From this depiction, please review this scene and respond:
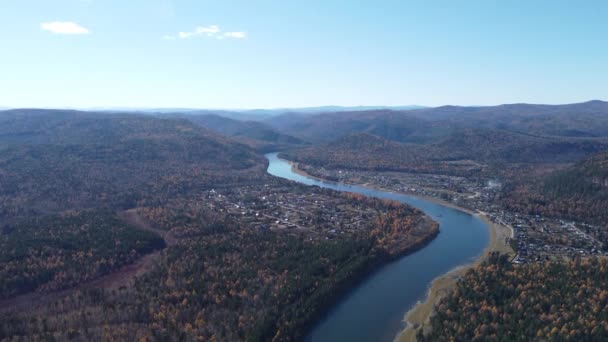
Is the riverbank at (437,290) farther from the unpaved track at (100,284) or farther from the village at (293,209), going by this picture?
the unpaved track at (100,284)

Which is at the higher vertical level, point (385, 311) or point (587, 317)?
point (587, 317)

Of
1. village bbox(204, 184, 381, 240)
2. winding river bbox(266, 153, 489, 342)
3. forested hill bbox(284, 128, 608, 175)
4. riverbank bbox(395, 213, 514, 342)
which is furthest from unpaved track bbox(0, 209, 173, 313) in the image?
forested hill bbox(284, 128, 608, 175)

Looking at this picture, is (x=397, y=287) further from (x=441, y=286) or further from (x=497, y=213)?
(x=497, y=213)

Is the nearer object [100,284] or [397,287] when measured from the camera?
[100,284]

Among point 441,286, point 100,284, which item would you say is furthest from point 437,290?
point 100,284

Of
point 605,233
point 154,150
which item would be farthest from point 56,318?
point 154,150

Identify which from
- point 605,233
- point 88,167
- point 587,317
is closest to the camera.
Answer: point 587,317

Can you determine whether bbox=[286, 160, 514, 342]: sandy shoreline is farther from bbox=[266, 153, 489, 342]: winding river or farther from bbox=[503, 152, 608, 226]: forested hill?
bbox=[503, 152, 608, 226]: forested hill

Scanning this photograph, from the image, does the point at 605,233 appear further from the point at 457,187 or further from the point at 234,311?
the point at 234,311
